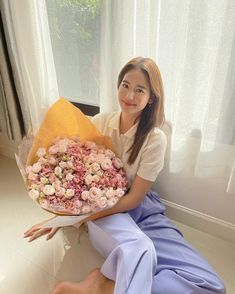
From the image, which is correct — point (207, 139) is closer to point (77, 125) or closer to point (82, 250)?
point (77, 125)

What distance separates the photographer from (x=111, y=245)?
3.55 feet

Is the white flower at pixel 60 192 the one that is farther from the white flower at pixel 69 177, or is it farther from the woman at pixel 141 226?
the woman at pixel 141 226

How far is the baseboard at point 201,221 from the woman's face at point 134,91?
0.69m

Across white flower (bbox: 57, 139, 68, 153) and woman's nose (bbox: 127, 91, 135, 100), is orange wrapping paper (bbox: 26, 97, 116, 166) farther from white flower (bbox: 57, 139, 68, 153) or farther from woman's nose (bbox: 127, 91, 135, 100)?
woman's nose (bbox: 127, 91, 135, 100)

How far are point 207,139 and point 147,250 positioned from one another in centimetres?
56

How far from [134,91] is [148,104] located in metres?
0.09

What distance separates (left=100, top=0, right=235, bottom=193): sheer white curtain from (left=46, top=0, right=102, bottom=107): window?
0.15 meters

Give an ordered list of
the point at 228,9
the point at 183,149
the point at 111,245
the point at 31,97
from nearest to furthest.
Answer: the point at 228,9, the point at 111,245, the point at 183,149, the point at 31,97

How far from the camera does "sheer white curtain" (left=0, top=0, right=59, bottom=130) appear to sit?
4.62ft

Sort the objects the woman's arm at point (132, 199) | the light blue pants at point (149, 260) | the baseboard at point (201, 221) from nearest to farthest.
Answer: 1. the light blue pants at point (149, 260)
2. the woman's arm at point (132, 199)
3. the baseboard at point (201, 221)

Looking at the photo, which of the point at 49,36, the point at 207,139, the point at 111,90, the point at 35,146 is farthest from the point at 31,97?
the point at 207,139

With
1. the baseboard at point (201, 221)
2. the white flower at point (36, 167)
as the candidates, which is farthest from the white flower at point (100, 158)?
the baseboard at point (201, 221)

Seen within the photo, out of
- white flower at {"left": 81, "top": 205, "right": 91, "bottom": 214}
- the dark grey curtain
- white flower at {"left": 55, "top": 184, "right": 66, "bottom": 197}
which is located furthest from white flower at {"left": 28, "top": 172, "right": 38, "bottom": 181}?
the dark grey curtain

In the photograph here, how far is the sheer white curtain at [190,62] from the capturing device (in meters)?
1.00
